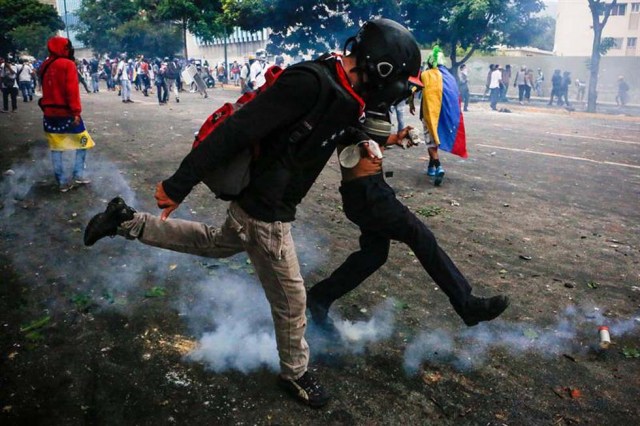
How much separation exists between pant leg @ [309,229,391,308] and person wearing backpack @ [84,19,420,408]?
0.72 meters

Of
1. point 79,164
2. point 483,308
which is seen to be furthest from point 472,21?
point 483,308

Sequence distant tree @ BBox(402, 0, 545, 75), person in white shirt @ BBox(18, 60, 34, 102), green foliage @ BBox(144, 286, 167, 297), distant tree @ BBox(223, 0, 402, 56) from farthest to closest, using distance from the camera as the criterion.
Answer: distant tree @ BBox(223, 0, 402, 56) → distant tree @ BBox(402, 0, 545, 75) → person in white shirt @ BBox(18, 60, 34, 102) → green foliage @ BBox(144, 286, 167, 297)

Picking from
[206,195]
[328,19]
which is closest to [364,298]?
[206,195]

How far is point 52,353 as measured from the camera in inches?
117

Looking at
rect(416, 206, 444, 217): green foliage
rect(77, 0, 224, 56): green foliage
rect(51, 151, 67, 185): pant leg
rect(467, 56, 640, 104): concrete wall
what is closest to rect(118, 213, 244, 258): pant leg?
rect(416, 206, 444, 217): green foliage

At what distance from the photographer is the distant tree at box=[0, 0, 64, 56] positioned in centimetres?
4716

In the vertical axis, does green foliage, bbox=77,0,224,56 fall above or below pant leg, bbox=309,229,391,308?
above

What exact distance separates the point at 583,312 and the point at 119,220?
3.28 meters

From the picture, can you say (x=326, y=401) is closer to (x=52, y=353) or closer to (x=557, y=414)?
(x=557, y=414)

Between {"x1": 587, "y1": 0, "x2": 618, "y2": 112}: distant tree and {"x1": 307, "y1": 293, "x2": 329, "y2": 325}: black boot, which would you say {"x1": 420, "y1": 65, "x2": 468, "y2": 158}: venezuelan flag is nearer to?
{"x1": 307, "y1": 293, "x2": 329, "y2": 325}: black boot

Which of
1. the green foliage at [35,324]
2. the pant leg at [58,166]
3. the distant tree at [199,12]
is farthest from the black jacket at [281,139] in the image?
the distant tree at [199,12]

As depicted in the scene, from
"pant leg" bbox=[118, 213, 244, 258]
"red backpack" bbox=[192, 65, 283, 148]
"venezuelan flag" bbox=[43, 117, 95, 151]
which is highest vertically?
"red backpack" bbox=[192, 65, 283, 148]

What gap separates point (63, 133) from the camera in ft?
20.7

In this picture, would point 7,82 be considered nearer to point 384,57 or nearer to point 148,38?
point 384,57
